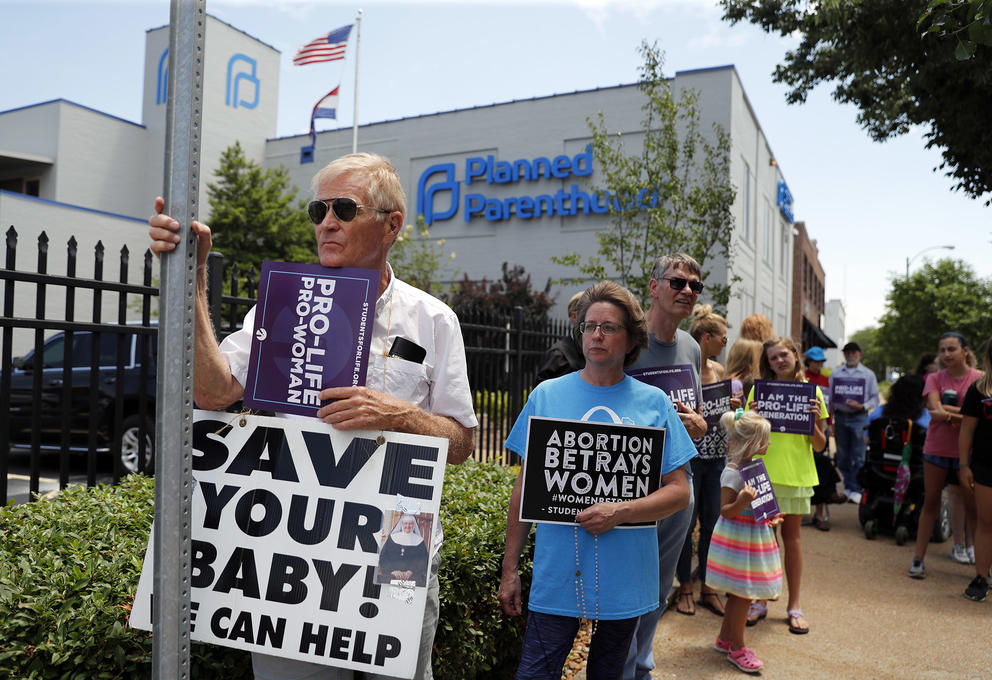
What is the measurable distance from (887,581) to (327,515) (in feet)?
20.1

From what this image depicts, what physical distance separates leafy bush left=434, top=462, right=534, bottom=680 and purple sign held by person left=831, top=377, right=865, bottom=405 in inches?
296

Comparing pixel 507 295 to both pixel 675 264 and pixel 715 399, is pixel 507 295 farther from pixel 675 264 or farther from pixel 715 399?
pixel 675 264

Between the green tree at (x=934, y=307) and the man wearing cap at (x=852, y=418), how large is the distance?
26413 millimetres

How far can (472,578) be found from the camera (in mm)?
3270

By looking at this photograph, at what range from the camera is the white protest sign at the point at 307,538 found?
5.91 ft

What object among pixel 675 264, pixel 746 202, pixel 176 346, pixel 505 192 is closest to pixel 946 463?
pixel 675 264

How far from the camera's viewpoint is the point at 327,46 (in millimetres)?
18172

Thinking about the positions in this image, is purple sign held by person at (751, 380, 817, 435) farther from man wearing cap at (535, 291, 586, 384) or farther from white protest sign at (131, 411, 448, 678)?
white protest sign at (131, 411, 448, 678)

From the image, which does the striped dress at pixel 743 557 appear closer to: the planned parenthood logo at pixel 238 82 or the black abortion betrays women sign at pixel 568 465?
the black abortion betrays women sign at pixel 568 465

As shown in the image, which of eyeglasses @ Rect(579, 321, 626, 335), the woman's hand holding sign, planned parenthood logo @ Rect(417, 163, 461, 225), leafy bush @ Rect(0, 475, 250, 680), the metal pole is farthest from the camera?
planned parenthood logo @ Rect(417, 163, 461, 225)

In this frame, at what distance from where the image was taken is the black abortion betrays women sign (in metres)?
2.61

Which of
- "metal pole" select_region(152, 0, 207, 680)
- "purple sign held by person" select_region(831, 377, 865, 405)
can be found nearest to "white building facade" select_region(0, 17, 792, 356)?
"purple sign held by person" select_region(831, 377, 865, 405)

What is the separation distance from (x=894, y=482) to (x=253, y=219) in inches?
802

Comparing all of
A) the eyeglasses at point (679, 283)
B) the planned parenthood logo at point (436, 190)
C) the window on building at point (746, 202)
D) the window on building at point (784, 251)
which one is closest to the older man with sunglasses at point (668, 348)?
the eyeglasses at point (679, 283)
